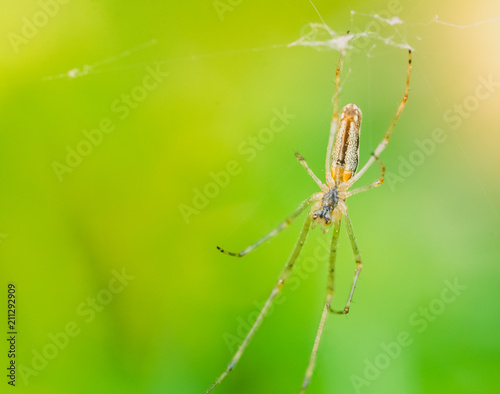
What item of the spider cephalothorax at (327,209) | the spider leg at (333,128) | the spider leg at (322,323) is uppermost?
the spider leg at (333,128)

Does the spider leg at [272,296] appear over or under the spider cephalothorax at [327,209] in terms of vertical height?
under

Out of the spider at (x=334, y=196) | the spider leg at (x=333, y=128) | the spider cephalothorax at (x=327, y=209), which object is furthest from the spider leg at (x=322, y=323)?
the spider leg at (x=333, y=128)

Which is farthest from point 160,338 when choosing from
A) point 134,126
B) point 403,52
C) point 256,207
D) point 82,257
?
point 403,52

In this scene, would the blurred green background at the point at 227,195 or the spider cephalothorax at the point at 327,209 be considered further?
the spider cephalothorax at the point at 327,209

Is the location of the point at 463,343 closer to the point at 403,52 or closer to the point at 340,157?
the point at 340,157

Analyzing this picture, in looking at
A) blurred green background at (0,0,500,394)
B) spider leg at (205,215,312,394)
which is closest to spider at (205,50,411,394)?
spider leg at (205,215,312,394)

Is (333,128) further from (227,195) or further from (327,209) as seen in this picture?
(227,195)

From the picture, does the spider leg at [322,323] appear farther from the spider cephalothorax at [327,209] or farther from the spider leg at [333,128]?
the spider leg at [333,128]

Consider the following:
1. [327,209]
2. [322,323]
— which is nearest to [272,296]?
[322,323]
